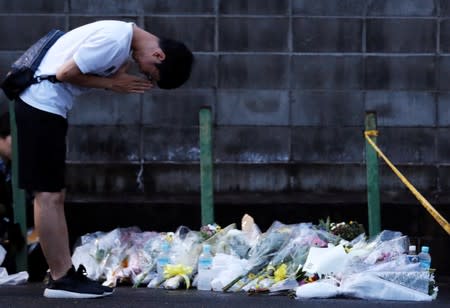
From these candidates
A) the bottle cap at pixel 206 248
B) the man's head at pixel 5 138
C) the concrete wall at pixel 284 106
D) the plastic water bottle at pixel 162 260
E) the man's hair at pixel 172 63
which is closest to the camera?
the man's hair at pixel 172 63

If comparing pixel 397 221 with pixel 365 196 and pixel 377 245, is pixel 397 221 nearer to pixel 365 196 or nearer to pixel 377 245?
pixel 365 196

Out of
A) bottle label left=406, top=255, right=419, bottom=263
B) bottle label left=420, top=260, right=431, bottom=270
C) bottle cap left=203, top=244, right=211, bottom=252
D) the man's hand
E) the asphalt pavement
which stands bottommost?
the asphalt pavement

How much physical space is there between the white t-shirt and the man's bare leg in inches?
16.9

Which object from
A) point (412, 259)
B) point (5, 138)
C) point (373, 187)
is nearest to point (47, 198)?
point (412, 259)

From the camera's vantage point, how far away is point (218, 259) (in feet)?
23.3

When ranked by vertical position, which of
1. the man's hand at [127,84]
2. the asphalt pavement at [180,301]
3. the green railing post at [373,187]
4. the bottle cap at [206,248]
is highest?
the man's hand at [127,84]

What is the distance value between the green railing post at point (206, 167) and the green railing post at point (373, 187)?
3.48 feet

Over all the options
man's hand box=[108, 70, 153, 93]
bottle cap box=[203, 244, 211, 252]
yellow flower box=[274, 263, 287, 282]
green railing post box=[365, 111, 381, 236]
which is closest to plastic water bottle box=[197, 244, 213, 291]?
bottle cap box=[203, 244, 211, 252]

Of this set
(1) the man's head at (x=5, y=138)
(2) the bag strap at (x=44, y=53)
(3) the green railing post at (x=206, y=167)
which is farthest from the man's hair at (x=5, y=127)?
(2) the bag strap at (x=44, y=53)

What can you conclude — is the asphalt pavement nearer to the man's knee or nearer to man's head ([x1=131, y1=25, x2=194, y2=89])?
the man's knee

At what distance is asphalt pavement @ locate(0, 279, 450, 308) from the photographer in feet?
19.1

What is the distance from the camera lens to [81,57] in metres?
5.77

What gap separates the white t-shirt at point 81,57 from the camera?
228 inches

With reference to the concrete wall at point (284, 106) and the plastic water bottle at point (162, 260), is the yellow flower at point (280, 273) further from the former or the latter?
the concrete wall at point (284, 106)
